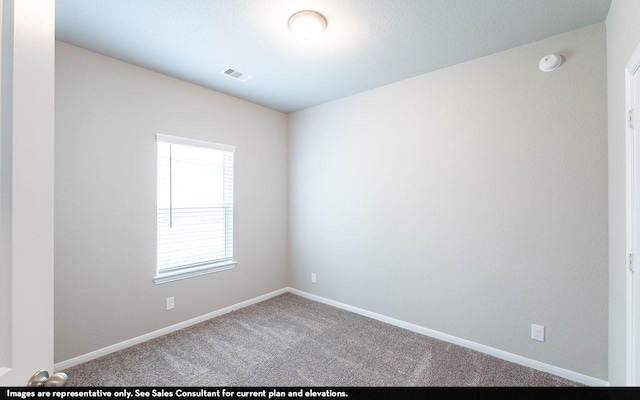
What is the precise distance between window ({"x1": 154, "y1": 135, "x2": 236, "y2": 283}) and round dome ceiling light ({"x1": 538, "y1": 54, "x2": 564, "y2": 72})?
3.15 meters

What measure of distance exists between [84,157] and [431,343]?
3.58 m

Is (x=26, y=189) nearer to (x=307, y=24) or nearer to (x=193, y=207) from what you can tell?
(x=307, y=24)

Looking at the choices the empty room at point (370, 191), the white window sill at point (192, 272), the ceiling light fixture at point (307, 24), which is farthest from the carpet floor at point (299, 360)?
the ceiling light fixture at point (307, 24)

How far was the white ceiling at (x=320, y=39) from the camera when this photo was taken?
1885 mm

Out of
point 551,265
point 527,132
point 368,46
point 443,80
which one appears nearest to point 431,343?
point 551,265

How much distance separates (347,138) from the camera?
3.50 metres

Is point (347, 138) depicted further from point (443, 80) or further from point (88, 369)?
point (88, 369)

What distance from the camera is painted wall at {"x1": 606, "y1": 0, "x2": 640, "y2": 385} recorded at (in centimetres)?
160

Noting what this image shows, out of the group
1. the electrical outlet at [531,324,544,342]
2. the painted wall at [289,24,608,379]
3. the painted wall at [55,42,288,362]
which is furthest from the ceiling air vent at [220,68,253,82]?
the electrical outlet at [531,324,544,342]

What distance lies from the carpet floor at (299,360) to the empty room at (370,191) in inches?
0.8

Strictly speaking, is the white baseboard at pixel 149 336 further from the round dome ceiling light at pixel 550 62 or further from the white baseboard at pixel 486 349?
the round dome ceiling light at pixel 550 62
